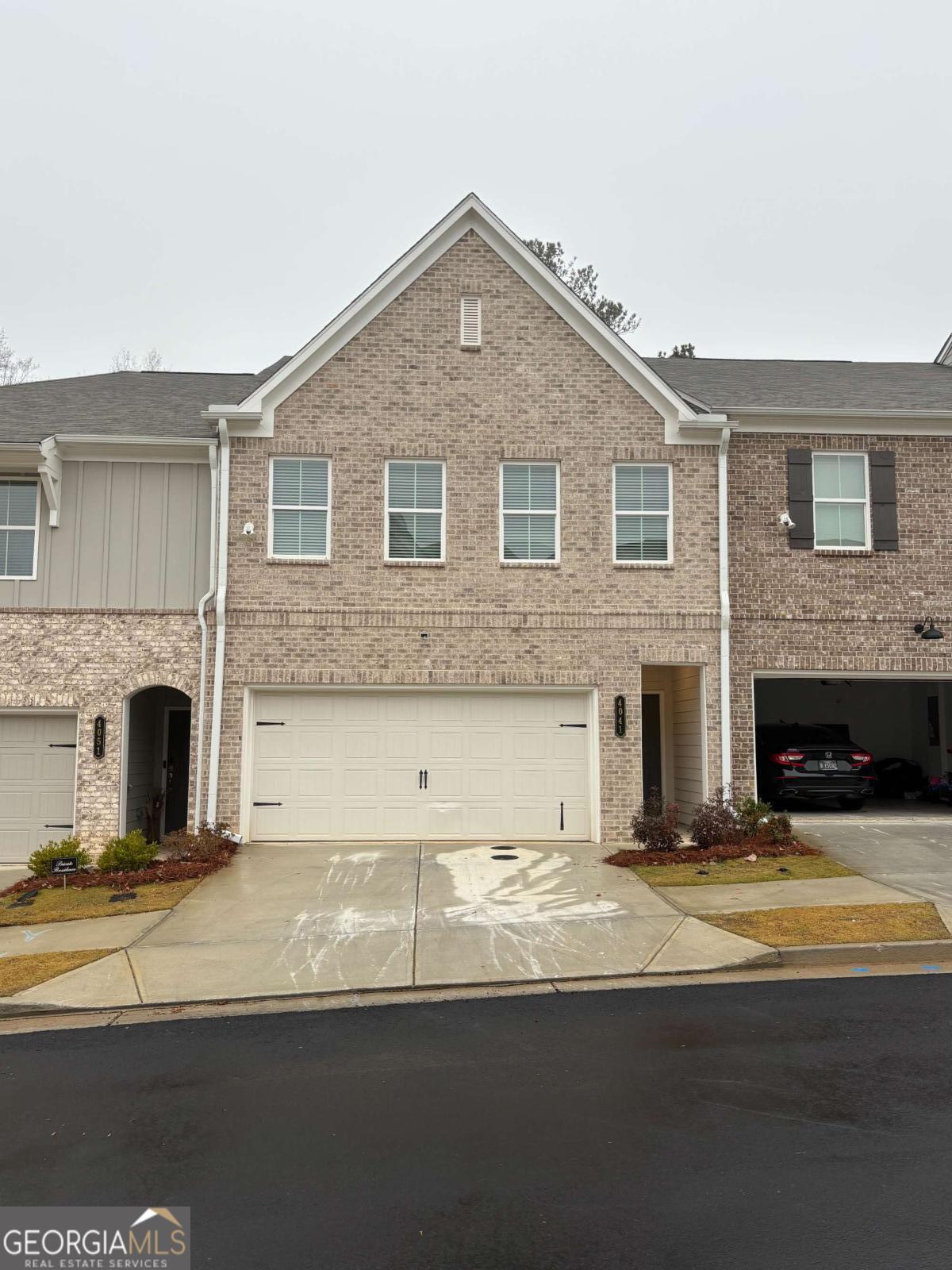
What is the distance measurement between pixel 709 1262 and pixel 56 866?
1049cm

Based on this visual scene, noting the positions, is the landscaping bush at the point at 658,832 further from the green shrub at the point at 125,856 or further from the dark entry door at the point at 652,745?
the green shrub at the point at 125,856

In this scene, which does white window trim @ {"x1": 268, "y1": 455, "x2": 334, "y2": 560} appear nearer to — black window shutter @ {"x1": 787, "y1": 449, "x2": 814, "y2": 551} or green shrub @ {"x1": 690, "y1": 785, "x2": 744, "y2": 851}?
green shrub @ {"x1": 690, "y1": 785, "x2": 744, "y2": 851}

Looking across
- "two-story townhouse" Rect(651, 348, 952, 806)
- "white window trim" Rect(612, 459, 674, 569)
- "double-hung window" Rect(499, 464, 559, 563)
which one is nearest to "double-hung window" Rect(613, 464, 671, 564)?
"white window trim" Rect(612, 459, 674, 569)

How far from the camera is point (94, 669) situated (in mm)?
14391

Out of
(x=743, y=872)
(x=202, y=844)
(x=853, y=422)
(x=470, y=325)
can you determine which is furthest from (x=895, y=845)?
(x=470, y=325)

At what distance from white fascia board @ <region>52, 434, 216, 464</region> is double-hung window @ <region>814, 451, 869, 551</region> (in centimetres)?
936

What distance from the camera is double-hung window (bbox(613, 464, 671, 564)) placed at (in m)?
14.8

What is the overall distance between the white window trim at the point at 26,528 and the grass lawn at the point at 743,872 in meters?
9.67

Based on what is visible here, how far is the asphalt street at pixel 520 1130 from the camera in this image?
14.1ft

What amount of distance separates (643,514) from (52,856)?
9.48 m

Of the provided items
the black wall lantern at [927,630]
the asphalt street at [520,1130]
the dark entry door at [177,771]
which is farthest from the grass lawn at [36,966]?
the black wall lantern at [927,630]

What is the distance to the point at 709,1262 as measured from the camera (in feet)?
13.4

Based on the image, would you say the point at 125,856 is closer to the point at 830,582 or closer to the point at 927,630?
A: the point at 830,582

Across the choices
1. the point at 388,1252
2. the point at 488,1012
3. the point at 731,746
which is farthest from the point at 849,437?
the point at 388,1252
